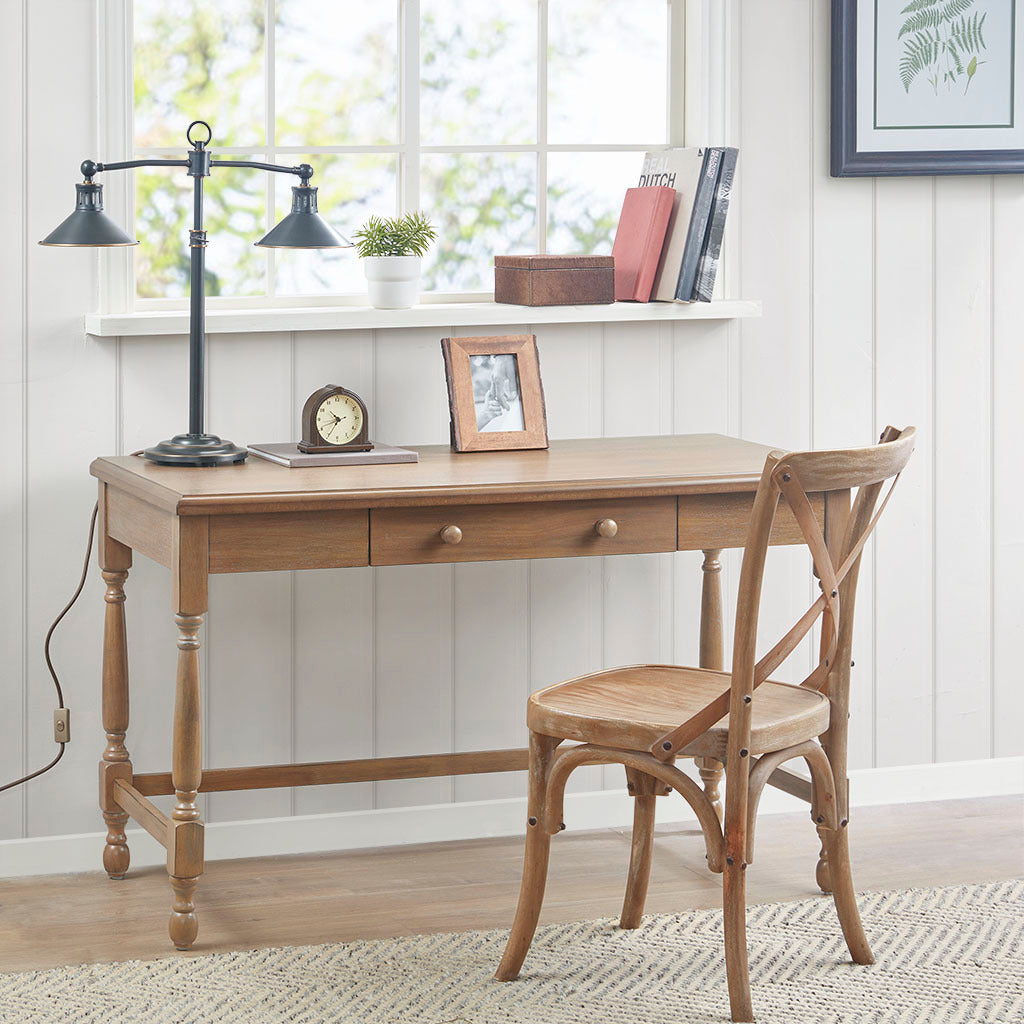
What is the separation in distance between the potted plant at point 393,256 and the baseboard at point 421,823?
1072 mm

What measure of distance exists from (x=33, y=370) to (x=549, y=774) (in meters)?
1.31

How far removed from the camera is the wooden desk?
8.38 ft

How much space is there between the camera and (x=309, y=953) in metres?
2.68

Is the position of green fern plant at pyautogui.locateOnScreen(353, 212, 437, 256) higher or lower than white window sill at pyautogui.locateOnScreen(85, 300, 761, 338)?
higher

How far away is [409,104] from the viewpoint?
3244 mm

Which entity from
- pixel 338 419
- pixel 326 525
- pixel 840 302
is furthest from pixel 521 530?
pixel 840 302

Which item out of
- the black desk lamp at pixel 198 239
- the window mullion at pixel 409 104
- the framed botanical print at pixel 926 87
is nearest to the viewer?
the black desk lamp at pixel 198 239

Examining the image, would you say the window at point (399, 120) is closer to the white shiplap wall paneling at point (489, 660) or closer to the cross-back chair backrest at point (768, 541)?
the white shiplap wall paneling at point (489, 660)

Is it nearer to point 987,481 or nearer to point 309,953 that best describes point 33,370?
point 309,953

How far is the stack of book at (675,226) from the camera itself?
3191 mm

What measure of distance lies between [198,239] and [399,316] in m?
0.48

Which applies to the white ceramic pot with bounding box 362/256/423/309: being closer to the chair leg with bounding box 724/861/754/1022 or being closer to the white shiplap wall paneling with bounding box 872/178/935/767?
the white shiplap wall paneling with bounding box 872/178/935/767

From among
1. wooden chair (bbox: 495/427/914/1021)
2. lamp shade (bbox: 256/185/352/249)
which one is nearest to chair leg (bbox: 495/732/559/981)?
wooden chair (bbox: 495/427/914/1021)

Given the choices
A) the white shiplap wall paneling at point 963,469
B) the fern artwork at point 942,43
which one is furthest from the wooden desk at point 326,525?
the fern artwork at point 942,43
